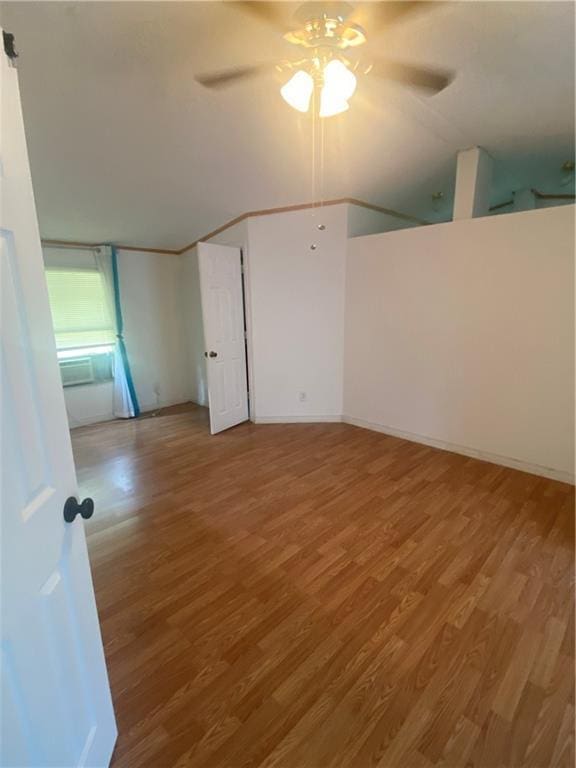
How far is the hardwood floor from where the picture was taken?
119cm

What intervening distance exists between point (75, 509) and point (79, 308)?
4.00 metres

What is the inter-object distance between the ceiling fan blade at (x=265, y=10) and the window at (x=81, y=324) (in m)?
3.64

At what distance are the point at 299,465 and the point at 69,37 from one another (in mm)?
2985

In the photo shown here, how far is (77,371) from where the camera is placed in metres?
4.29

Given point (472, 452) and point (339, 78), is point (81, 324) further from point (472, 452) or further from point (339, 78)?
point (472, 452)

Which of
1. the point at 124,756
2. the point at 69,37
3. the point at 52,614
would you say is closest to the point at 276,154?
the point at 69,37

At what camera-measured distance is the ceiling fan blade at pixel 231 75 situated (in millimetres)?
1508

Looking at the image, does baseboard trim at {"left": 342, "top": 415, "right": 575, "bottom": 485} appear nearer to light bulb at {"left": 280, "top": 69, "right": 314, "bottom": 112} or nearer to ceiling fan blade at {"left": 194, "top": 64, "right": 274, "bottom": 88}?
light bulb at {"left": 280, "top": 69, "right": 314, "bottom": 112}

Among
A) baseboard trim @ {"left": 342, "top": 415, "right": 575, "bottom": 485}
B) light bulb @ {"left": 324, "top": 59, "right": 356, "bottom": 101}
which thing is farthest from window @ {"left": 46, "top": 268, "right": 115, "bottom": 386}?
light bulb @ {"left": 324, "top": 59, "right": 356, "bottom": 101}

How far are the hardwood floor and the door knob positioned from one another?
889mm

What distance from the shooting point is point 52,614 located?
32.9 inches

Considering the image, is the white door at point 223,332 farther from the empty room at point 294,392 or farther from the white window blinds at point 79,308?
the white window blinds at point 79,308

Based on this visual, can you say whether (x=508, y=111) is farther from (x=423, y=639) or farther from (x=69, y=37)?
(x=423, y=639)

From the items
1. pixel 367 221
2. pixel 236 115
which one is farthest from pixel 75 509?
pixel 367 221
